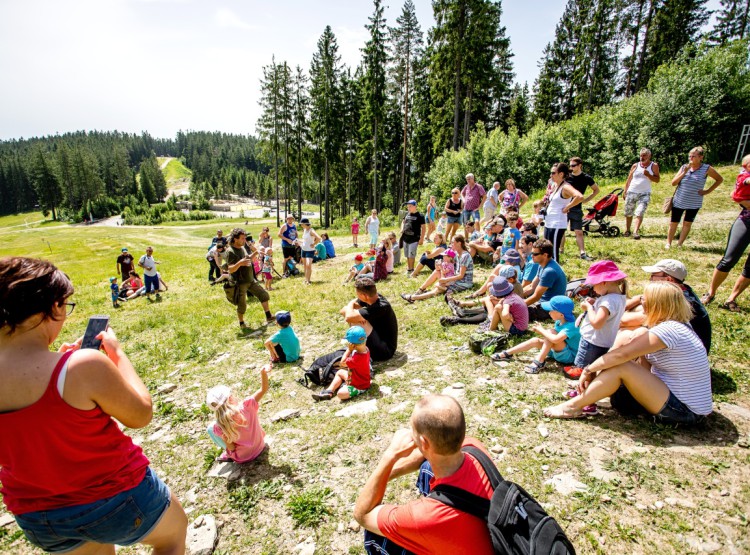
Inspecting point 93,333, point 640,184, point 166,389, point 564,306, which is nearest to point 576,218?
point 640,184

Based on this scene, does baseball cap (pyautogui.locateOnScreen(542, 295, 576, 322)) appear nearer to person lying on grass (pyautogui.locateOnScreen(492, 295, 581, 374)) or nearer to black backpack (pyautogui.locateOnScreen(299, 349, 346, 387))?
person lying on grass (pyautogui.locateOnScreen(492, 295, 581, 374))

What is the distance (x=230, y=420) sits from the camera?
4.06m

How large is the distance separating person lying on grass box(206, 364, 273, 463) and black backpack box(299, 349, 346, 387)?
156 cm

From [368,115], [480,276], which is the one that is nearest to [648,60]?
[368,115]

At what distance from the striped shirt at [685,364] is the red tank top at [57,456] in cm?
465

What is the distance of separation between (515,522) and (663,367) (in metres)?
3.03

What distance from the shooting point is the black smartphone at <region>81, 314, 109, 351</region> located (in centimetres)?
233

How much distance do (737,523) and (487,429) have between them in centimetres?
205

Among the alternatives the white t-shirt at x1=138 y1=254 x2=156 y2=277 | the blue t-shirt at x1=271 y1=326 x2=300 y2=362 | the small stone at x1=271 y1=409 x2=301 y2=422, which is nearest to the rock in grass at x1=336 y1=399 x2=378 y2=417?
the small stone at x1=271 y1=409 x2=301 y2=422

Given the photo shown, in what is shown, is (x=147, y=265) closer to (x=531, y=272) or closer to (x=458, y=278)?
(x=458, y=278)

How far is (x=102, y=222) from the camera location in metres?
88.4

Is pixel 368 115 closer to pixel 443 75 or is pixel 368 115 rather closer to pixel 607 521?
pixel 443 75

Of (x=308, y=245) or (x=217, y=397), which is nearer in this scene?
(x=217, y=397)

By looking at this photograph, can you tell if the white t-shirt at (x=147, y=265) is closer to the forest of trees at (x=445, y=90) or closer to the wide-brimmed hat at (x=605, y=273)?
the wide-brimmed hat at (x=605, y=273)
